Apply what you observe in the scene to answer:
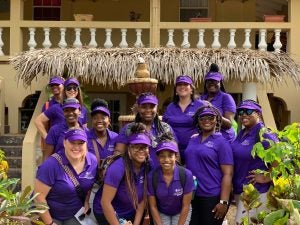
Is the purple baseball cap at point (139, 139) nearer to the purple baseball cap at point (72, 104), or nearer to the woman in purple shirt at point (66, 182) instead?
the woman in purple shirt at point (66, 182)

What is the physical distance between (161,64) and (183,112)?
13.2 feet

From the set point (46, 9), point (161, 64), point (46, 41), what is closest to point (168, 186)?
point (161, 64)

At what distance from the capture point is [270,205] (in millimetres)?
5312

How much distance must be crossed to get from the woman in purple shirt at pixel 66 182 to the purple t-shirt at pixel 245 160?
57.1 inches

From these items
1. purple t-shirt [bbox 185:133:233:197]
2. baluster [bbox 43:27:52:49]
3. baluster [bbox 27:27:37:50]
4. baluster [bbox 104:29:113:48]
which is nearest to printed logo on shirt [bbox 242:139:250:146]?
purple t-shirt [bbox 185:133:233:197]

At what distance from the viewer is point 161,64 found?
1103 cm

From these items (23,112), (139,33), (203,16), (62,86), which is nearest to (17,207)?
(62,86)

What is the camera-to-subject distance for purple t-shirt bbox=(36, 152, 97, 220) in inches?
228

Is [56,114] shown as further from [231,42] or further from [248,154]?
[231,42]

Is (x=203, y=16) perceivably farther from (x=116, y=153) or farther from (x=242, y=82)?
(x=116, y=153)

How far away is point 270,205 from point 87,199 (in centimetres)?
171

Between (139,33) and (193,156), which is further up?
(139,33)

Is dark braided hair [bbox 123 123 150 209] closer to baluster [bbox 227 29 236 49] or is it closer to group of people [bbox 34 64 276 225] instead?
group of people [bbox 34 64 276 225]

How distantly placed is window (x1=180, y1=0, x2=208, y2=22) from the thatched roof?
3.88 m
